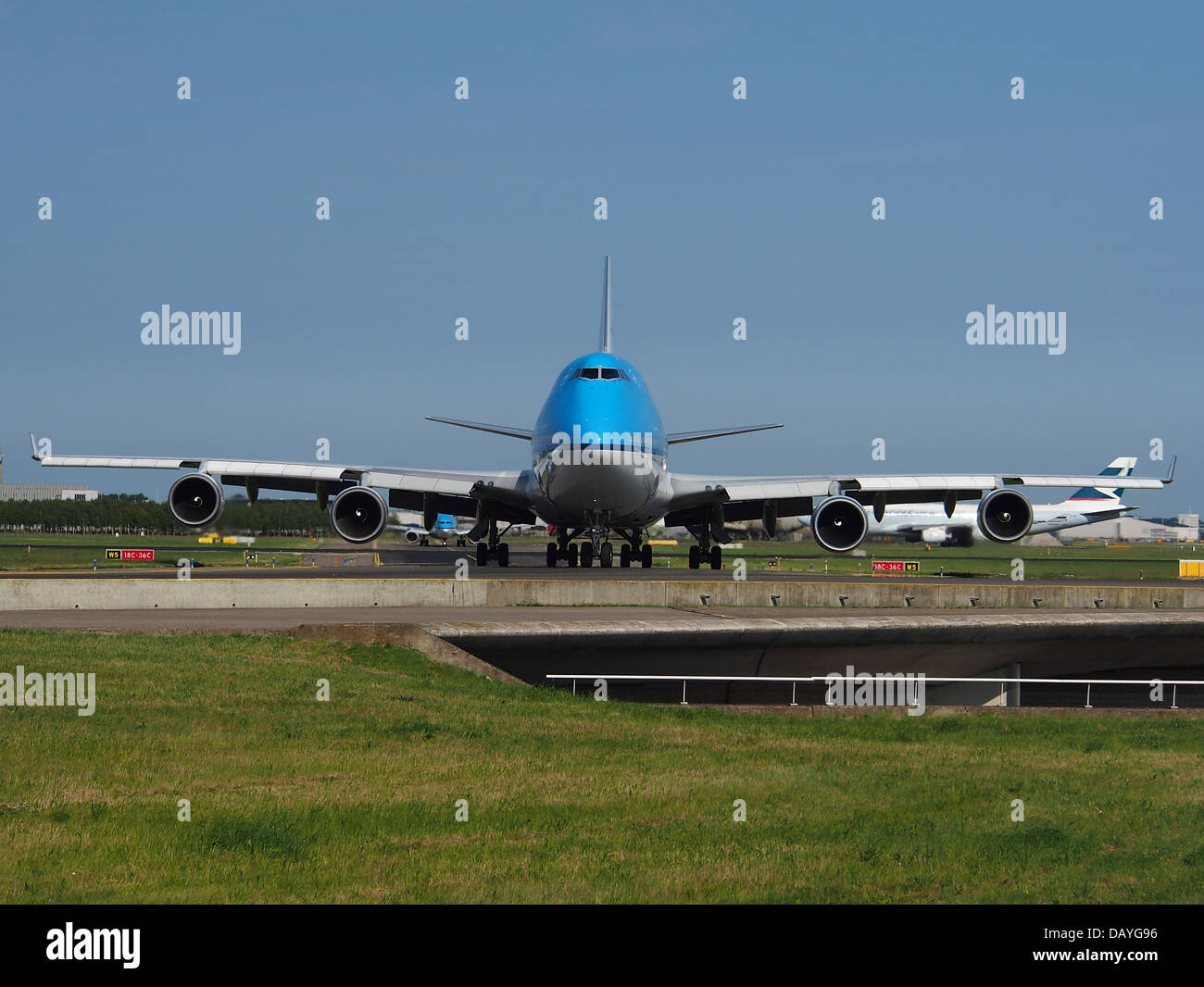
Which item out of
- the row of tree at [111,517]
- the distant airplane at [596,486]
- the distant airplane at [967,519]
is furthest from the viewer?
the distant airplane at [967,519]

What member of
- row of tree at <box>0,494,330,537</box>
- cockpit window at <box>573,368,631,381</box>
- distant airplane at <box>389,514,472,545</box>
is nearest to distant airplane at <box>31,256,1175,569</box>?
cockpit window at <box>573,368,631,381</box>

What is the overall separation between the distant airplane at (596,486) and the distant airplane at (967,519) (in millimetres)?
57827

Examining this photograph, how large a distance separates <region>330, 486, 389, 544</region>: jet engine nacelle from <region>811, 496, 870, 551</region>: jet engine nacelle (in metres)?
14.0

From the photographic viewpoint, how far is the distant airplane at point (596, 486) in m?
41.1

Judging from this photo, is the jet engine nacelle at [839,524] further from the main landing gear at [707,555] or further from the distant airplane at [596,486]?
the main landing gear at [707,555]

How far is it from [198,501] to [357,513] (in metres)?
4.98

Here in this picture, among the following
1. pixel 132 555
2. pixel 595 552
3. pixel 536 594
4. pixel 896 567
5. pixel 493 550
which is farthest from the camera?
pixel 132 555

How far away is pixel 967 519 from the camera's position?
107250 millimetres

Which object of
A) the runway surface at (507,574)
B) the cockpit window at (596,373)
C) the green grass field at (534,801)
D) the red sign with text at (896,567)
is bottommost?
the green grass field at (534,801)

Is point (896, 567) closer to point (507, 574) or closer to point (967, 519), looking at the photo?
point (507, 574)

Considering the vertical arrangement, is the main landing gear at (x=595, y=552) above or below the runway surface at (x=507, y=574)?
above

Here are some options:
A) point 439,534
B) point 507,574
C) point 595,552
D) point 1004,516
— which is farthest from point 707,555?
point 439,534

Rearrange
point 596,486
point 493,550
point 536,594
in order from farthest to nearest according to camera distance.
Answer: point 493,550 → point 596,486 → point 536,594

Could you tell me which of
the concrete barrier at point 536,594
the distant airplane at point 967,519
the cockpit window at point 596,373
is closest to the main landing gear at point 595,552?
the cockpit window at point 596,373
